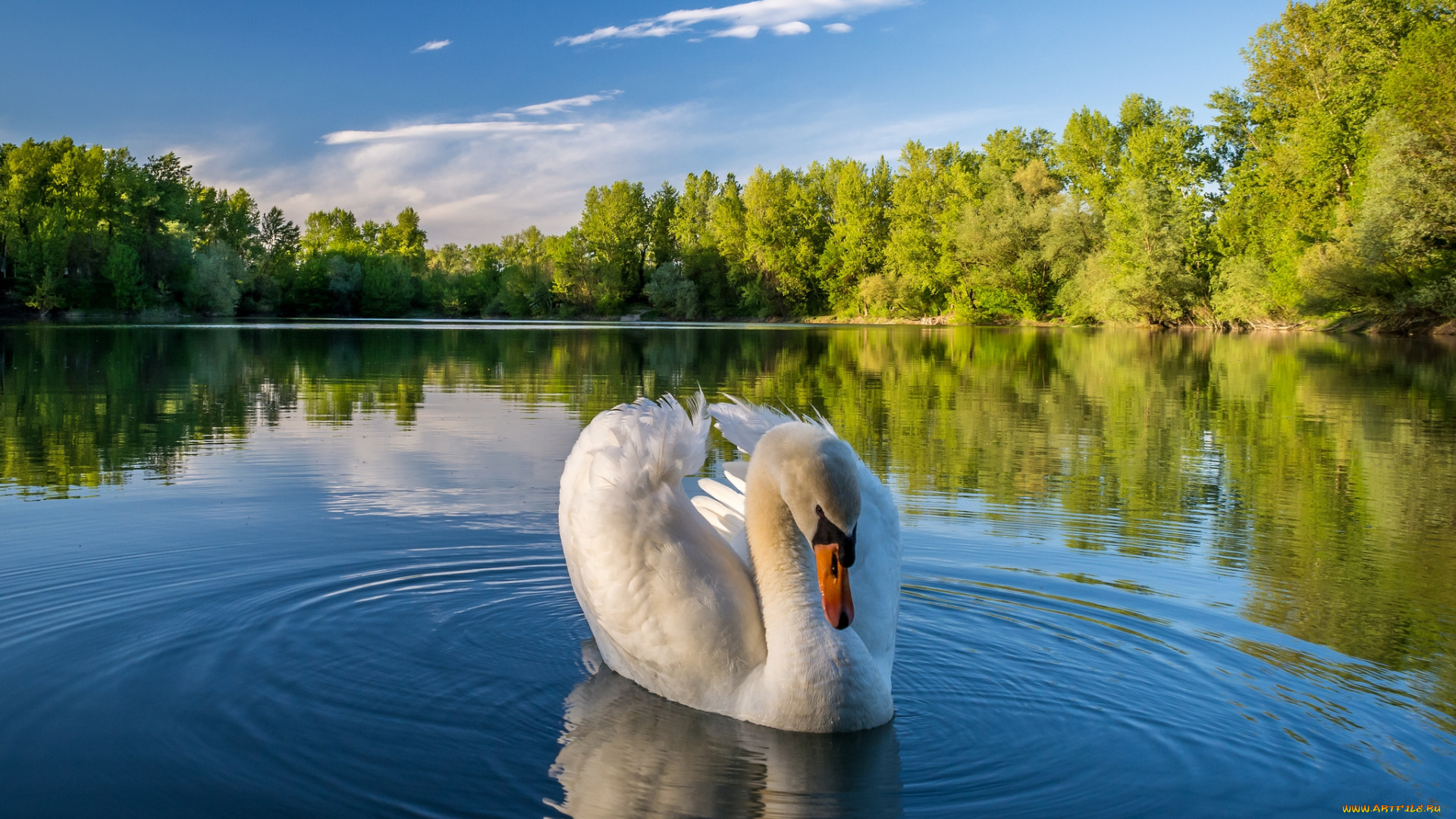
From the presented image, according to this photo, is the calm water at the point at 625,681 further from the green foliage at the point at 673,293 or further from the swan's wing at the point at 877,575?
the green foliage at the point at 673,293

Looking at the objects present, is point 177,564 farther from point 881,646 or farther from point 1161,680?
point 1161,680

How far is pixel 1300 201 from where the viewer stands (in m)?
61.0

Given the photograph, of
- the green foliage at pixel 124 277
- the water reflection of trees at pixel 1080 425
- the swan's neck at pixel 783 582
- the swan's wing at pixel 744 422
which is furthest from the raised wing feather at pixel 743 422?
the green foliage at pixel 124 277

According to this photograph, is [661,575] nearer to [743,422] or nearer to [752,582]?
[752,582]

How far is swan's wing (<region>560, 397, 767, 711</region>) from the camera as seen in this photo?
16.3 feet

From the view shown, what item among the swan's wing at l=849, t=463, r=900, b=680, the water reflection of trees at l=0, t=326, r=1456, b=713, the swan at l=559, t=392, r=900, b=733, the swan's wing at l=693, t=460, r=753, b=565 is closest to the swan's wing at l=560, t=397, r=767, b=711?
the swan at l=559, t=392, r=900, b=733

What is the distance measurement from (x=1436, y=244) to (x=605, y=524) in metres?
55.9

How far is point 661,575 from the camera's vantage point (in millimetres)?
5020

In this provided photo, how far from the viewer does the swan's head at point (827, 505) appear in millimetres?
4496

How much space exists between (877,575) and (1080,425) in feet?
40.8

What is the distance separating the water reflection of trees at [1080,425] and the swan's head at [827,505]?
3.23m

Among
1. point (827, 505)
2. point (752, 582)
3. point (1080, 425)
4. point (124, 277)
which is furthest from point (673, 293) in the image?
point (827, 505)

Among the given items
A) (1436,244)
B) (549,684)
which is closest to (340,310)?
(1436,244)

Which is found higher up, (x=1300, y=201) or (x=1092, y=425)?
(x=1300, y=201)
